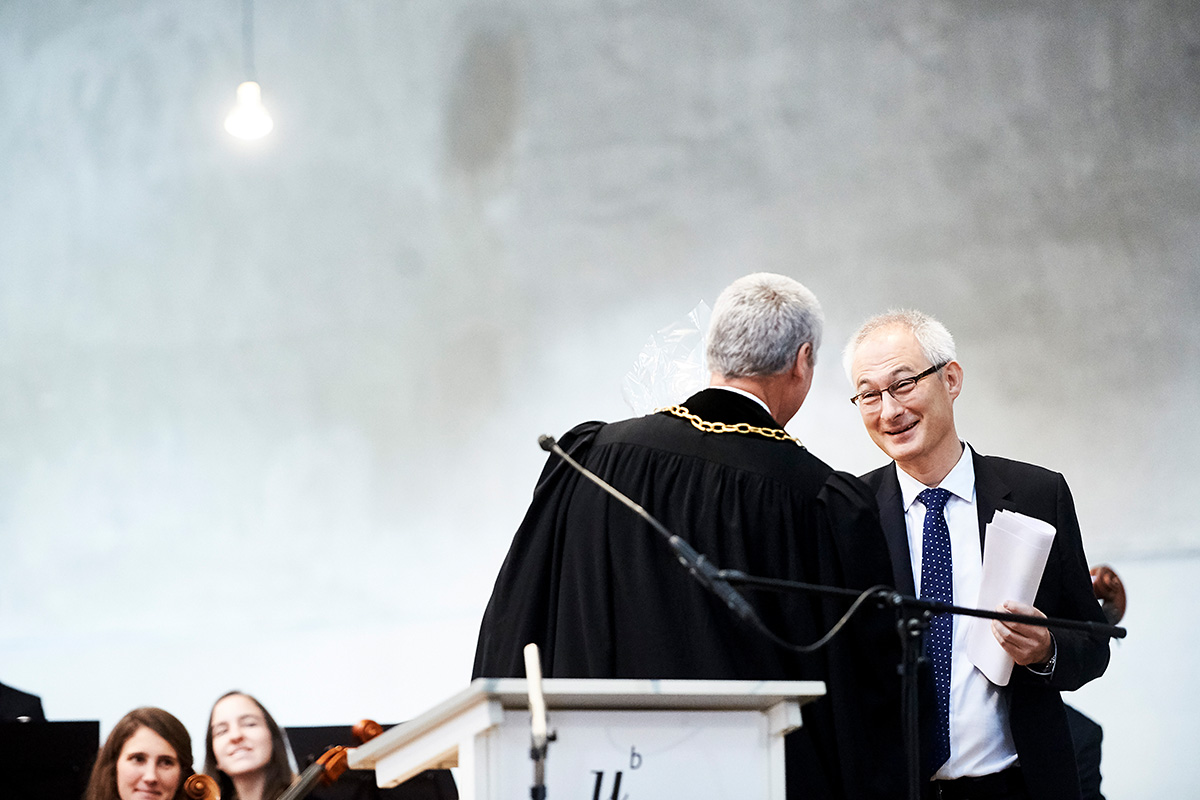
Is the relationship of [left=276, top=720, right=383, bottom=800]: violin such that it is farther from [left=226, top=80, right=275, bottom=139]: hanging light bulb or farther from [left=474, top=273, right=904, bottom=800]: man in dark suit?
[left=226, top=80, right=275, bottom=139]: hanging light bulb

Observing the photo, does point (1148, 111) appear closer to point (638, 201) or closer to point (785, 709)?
point (638, 201)

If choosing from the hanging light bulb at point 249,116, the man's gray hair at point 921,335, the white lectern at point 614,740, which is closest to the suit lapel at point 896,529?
the man's gray hair at point 921,335

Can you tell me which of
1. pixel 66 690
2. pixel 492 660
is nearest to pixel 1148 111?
pixel 492 660

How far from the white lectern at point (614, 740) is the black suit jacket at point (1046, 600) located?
107 centimetres

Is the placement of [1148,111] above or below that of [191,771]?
above

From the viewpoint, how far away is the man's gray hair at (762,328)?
2656 millimetres

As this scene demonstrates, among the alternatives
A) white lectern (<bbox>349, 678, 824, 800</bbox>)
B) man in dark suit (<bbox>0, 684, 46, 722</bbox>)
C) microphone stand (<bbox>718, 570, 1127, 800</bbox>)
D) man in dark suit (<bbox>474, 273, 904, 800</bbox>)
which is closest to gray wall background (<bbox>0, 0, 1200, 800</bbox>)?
man in dark suit (<bbox>0, 684, 46, 722</bbox>)

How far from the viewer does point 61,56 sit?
7414 millimetres

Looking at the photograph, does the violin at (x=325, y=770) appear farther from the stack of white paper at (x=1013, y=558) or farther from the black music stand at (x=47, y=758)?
the stack of white paper at (x=1013, y=558)

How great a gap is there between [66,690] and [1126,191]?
5.89 metres

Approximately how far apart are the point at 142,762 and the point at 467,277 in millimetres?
2966

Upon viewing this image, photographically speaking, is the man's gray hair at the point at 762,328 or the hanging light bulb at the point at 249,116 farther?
the hanging light bulb at the point at 249,116

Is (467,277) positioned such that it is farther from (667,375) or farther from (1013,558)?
(1013,558)

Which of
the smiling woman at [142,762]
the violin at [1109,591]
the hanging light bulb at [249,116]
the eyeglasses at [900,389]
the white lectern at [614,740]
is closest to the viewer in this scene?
the white lectern at [614,740]
